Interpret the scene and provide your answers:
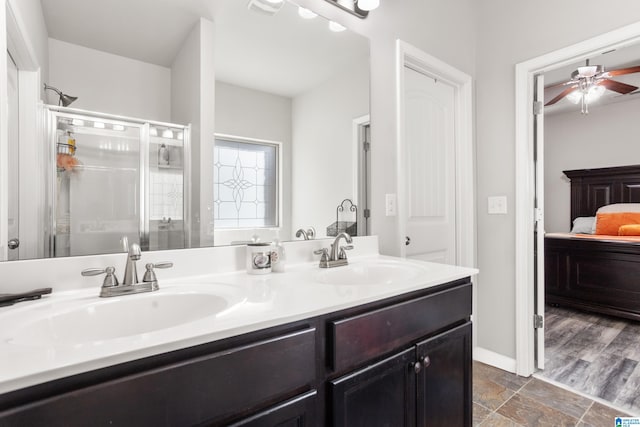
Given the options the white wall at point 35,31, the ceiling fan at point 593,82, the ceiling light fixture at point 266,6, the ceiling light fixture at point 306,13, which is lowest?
the white wall at point 35,31

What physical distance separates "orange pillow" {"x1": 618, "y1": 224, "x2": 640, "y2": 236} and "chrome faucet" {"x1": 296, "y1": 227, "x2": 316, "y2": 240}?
3.47 meters

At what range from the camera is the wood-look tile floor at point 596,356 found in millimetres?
1834

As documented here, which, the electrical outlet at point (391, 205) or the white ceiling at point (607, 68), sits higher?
the white ceiling at point (607, 68)

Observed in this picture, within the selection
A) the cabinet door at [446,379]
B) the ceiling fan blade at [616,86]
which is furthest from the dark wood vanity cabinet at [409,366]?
the ceiling fan blade at [616,86]

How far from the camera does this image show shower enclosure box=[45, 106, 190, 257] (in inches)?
38.4

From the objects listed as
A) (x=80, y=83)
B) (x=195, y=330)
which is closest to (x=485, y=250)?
(x=195, y=330)

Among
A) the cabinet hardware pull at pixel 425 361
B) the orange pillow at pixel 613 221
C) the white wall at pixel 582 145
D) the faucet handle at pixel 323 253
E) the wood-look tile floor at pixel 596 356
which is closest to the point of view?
the cabinet hardware pull at pixel 425 361

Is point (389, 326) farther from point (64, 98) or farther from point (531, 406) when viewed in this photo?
point (531, 406)

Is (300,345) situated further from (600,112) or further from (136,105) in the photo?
(600,112)

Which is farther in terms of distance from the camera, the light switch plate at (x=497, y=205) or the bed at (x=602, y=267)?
the bed at (x=602, y=267)

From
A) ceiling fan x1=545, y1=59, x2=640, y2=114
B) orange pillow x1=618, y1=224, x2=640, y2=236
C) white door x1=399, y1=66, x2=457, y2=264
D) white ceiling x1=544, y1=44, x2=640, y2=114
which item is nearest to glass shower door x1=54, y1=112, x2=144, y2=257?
white door x1=399, y1=66, x2=457, y2=264

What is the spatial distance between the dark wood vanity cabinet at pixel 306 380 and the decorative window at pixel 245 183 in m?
0.64

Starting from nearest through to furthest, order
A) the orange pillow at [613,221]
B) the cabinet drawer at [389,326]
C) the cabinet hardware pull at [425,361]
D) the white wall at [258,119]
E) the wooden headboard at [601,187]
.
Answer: the cabinet drawer at [389,326]
the cabinet hardware pull at [425,361]
the white wall at [258,119]
the orange pillow at [613,221]
the wooden headboard at [601,187]

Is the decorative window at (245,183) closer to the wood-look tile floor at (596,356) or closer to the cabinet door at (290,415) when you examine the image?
the cabinet door at (290,415)
